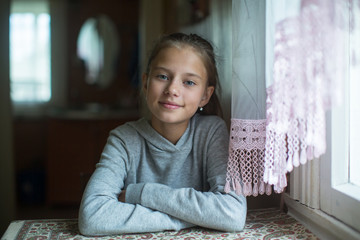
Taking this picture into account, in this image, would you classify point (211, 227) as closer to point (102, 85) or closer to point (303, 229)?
point (303, 229)

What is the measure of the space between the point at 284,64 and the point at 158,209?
492mm

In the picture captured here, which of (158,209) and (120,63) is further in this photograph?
(120,63)

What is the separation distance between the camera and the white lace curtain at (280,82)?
2.60ft

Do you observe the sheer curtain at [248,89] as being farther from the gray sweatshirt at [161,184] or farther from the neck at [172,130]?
the neck at [172,130]

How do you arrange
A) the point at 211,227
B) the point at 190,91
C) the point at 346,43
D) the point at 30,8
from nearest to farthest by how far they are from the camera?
the point at 346,43, the point at 211,227, the point at 190,91, the point at 30,8

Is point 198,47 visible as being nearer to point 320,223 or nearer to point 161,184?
point 161,184

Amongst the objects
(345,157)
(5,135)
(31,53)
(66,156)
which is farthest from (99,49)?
(345,157)

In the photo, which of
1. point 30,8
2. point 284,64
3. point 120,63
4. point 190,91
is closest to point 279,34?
point 284,64

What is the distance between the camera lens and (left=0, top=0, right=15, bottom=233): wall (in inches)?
93.4

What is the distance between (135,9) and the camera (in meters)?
4.12

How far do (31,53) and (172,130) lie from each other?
10.7ft

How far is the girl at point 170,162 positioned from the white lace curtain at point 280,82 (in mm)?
100

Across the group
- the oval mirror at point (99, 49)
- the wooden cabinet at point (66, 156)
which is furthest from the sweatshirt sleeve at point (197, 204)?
the oval mirror at point (99, 49)

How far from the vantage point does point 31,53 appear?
159 inches
